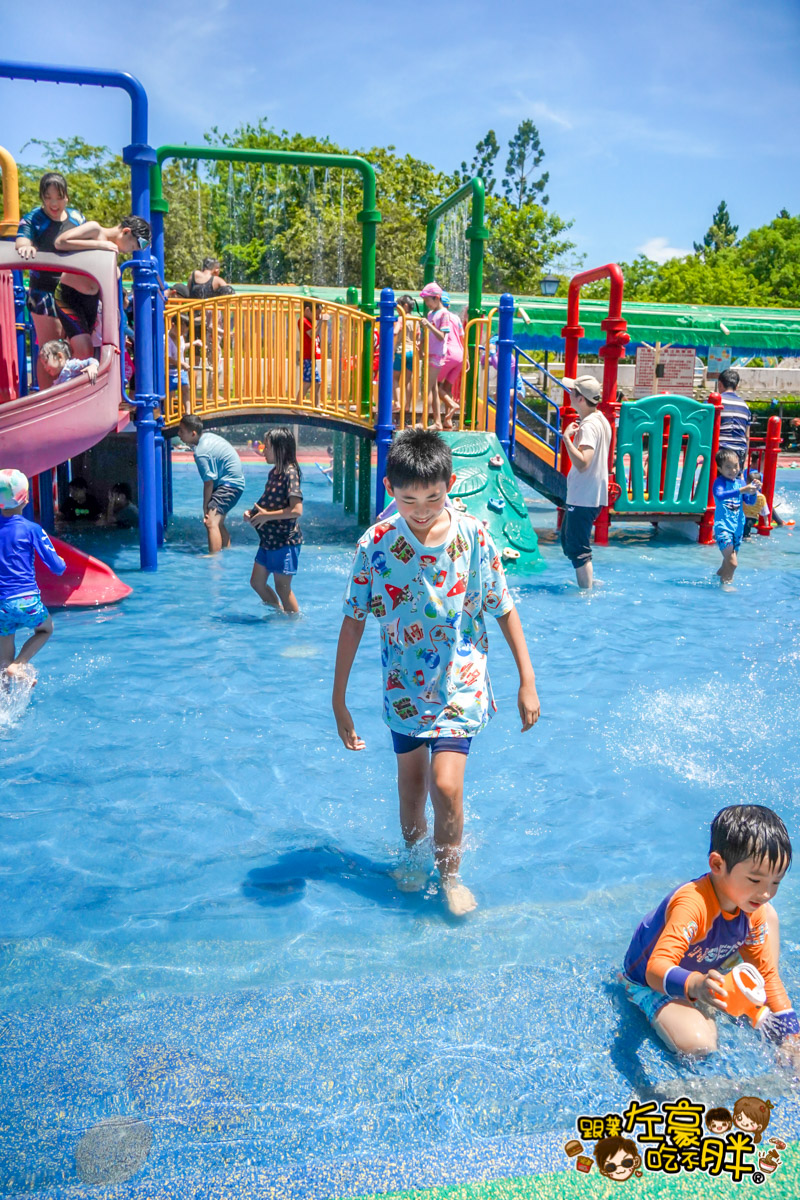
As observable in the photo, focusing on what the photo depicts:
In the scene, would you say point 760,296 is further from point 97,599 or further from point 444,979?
point 444,979

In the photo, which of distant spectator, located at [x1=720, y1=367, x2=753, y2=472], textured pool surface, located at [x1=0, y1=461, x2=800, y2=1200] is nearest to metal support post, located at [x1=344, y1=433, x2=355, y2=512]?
distant spectator, located at [x1=720, y1=367, x2=753, y2=472]

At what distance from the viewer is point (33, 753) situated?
5176 mm

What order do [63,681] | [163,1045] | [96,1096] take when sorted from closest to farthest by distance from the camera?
[96,1096], [163,1045], [63,681]

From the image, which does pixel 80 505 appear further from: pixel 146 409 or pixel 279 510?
pixel 279 510

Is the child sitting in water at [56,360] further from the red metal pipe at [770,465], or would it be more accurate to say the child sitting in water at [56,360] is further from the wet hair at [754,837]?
the red metal pipe at [770,465]

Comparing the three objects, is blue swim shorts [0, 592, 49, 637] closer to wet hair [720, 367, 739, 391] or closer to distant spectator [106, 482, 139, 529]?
distant spectator [106, 482, 139, 529]

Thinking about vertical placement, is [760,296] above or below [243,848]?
above

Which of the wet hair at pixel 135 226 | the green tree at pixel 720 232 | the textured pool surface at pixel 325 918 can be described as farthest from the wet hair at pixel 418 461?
the green tree at pixel 720 232

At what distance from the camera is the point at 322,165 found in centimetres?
1182

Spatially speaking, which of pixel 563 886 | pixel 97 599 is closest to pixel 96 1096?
pixel 563 886

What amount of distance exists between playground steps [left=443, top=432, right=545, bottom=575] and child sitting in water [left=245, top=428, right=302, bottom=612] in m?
2.92

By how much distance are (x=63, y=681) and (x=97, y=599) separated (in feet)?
6.72

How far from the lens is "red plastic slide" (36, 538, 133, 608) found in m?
8.28

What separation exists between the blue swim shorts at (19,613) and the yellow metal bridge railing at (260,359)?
15.9 ft
